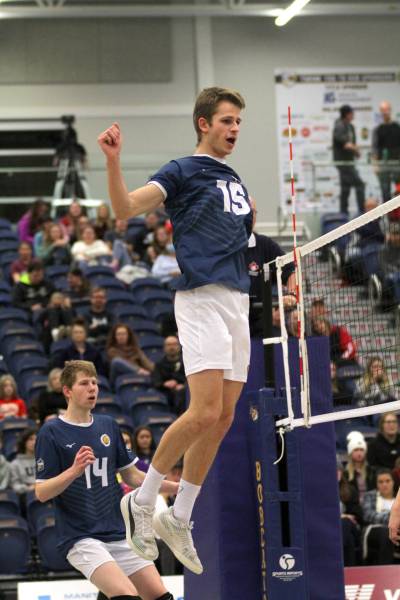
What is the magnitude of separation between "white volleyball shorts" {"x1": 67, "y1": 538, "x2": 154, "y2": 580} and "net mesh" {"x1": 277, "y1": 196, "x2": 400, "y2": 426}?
5.02ft

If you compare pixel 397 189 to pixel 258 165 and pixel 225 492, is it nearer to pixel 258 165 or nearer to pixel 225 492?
pixel 258 165

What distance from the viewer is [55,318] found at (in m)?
17.0

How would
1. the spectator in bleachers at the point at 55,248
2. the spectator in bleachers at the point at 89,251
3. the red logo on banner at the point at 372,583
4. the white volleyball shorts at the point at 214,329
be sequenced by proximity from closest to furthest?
the white volleyball shorts at the point at 214,329, the red logo on banner at the point at 372,583, the spectator in bleachers at the point at 89,251, the spectator in bleachers at the point at 55,248

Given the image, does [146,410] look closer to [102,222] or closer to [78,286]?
[78,286]

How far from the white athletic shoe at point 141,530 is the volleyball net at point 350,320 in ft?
A: 4.21

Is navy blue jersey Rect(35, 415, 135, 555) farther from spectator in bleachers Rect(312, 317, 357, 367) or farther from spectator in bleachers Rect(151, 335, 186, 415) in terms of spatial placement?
spectator in bleachers Rect(151, 335, 186, 415)

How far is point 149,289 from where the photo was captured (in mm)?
19203

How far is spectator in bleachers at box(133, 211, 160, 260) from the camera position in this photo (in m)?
20.6

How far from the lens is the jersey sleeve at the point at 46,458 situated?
771cm

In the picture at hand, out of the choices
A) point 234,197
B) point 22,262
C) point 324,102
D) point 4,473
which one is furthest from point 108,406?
point 324,102

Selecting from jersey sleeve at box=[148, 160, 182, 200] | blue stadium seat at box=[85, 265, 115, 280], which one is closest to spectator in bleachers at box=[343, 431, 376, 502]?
blue stadium seat at box=[85, 265, 115, 280]

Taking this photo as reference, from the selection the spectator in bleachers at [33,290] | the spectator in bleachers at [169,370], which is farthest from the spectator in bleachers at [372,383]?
the spectator in bleachers at [33,290]

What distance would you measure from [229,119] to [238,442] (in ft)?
7.92

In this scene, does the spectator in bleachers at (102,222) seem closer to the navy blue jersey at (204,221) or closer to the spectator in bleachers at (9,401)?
the spectator in bleachers at (9,401)
